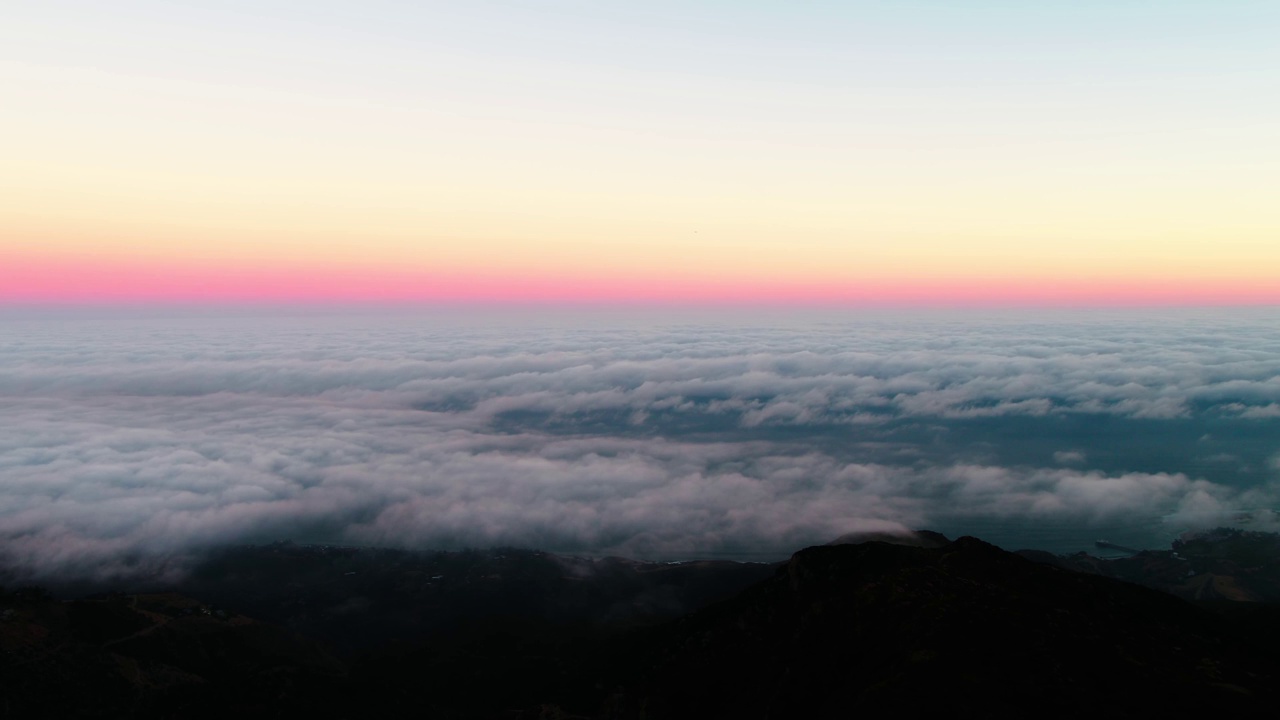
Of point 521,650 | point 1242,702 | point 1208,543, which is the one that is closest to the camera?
point 1242,702

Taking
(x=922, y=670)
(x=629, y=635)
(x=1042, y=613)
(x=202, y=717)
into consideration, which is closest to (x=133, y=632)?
(x=202, y=717)

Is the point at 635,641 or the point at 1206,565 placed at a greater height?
the point at 635,641

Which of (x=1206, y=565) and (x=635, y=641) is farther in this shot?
(x=1206, y=565)

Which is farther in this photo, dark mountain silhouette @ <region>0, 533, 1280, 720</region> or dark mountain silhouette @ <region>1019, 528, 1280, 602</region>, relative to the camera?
dark mountain silhouette @ <region>1019, 528, 1280, 602</region>

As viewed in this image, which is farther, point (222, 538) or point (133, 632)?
point (222, 538)

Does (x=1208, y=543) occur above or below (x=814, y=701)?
below

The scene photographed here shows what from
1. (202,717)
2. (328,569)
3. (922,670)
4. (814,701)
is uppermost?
(922,670)

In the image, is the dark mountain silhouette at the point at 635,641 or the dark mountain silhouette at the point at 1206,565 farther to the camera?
the dark mountain silhouette at the point at 1206,565

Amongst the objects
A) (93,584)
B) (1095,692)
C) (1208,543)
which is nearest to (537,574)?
(93,584)

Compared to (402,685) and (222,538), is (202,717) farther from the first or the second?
(222,538)

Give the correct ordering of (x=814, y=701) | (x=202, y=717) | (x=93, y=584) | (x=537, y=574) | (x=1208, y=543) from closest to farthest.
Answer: (x=814, y=701) → (x=202, y=717) → (x=93, y=584) → (x=537, y=574) → (x=1208, y=543)
